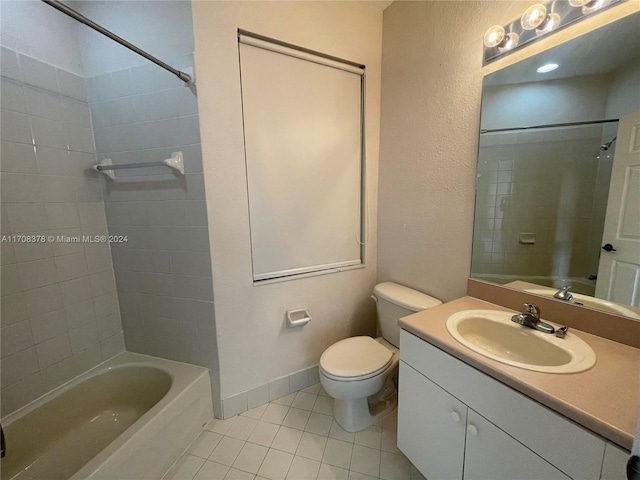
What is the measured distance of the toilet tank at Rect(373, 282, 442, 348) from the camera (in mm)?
1542

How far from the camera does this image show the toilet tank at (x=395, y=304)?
154 centimetres

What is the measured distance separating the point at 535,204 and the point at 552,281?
34 centimetres

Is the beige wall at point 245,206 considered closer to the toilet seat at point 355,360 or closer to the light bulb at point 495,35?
the toilet seat at point 355,360

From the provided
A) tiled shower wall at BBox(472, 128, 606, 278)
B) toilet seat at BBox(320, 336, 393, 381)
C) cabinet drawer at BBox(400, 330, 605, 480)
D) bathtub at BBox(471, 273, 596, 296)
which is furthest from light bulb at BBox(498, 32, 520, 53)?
toilet seat at BBox(320, 336, 393, 381)

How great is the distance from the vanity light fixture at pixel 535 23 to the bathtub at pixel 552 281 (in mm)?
1007

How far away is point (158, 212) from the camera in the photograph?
149 centimetres

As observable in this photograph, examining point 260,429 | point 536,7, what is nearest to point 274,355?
point 260,429

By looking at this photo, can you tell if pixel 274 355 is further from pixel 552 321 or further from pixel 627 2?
Result: pixel 627 2

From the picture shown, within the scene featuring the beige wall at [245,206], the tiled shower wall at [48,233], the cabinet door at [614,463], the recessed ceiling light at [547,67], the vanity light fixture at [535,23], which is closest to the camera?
the cabinet door at [614,463]

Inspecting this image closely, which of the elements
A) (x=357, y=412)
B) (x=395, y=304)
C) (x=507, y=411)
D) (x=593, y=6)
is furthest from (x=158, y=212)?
(x=593, y=6)

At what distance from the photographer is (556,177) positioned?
3.55ft

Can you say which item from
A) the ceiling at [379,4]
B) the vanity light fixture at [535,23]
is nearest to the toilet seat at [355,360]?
the vanity light fixture at [535,23]

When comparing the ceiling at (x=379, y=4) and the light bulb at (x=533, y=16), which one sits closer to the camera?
the light bulb at (x=533, y=16)

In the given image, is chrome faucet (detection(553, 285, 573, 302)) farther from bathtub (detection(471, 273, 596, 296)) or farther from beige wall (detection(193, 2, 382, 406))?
beige wall (detection(193, 2, 382, 406))
